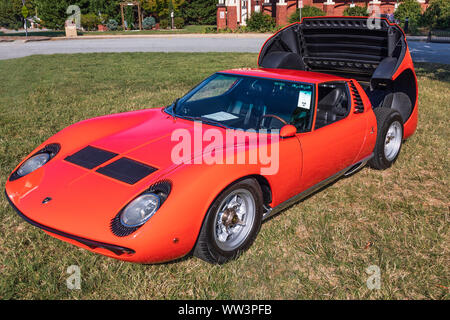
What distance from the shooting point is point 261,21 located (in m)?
→ 28.7

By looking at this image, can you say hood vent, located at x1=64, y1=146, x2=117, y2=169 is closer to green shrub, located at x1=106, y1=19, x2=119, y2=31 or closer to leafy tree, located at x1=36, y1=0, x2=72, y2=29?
leafy tree, located at x1=36, y1=0, x2=72, y2=29

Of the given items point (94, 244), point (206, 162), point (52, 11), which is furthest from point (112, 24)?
point (94, 244)

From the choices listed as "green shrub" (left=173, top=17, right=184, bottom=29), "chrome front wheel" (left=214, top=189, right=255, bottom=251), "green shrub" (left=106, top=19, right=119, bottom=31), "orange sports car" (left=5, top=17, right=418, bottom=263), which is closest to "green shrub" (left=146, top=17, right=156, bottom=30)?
"green shrub" (left=173, top=17, right=184, bottom=29)

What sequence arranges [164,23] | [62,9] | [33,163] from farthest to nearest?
[164,23]
[62,9]
[33,163]

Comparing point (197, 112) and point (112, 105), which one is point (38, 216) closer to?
point (197, 112)

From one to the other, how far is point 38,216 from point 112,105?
213 inches

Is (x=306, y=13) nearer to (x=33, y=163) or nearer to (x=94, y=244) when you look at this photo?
(x=33, y=163)

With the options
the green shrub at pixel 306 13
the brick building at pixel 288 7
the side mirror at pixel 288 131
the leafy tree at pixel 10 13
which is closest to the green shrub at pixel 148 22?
the brick building at pixel 288 7

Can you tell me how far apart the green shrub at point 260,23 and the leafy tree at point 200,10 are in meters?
14.4

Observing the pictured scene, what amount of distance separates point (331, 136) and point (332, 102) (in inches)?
26.1

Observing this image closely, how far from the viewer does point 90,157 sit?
10.4ft

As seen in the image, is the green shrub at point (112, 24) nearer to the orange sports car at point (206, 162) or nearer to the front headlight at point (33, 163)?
the orange sports car at point (206, 162)
